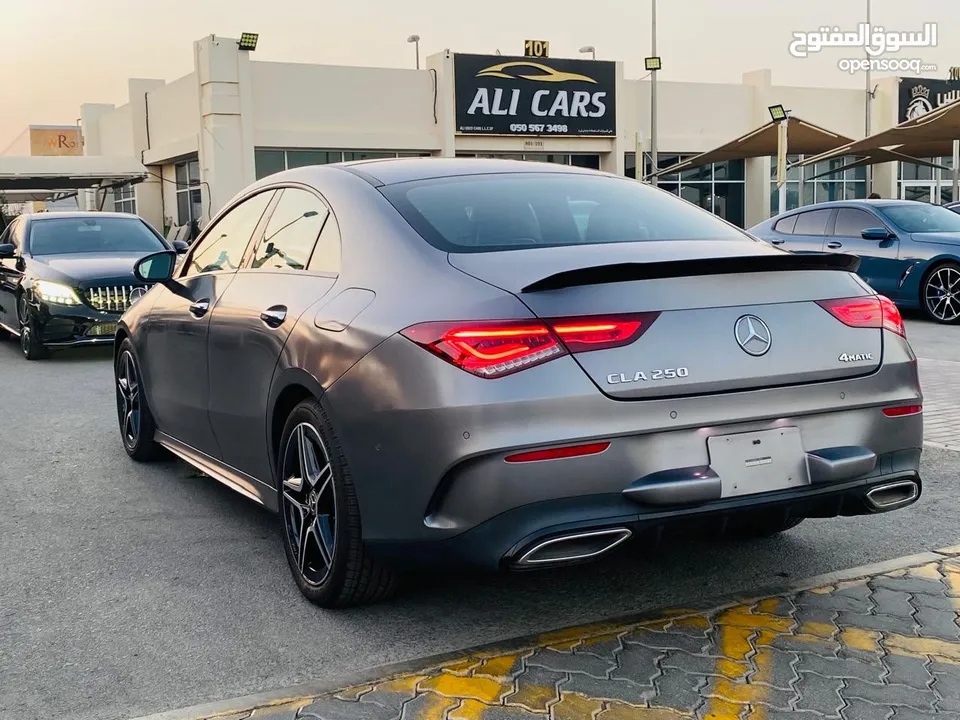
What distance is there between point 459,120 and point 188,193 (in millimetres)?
9520

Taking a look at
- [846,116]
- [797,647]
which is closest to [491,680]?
[797,647]

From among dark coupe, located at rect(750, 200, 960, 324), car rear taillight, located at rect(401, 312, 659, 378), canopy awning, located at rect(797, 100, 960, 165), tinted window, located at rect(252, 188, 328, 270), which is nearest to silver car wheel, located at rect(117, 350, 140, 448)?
tinted window, located at rect(252, 188, 328, 270)

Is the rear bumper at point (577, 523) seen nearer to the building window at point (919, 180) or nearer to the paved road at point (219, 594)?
the paved road at point (219, 594)

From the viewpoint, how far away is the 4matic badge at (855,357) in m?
3.37

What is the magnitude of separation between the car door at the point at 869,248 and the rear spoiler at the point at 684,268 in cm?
957

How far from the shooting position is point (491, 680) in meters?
3.10

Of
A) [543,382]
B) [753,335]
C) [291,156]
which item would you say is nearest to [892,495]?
[753,335]

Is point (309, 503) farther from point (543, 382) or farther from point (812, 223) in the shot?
point (812, 223)

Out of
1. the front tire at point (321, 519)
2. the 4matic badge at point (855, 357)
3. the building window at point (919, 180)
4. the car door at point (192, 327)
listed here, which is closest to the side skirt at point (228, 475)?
the car door at point (192, 327)

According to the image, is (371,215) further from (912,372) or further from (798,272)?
(912,372)

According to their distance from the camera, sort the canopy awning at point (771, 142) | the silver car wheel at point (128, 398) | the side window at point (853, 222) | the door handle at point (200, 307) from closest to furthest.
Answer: the door handle at point (200, 307), the silver car wheel at point (128, 398), the side window at point (853, 222), the canopy awning at point (771, 142)

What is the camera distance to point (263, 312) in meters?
4.05

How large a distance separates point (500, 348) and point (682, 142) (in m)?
36.6

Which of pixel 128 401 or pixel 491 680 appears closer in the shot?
pixel 491 680
